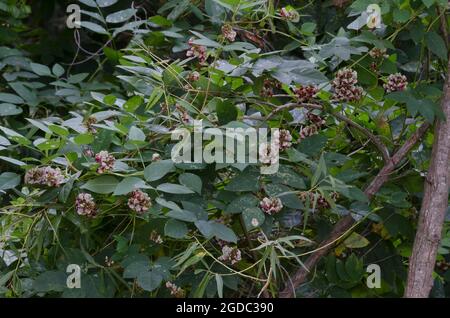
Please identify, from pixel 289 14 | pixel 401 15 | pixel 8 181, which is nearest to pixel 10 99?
pixel 8 181

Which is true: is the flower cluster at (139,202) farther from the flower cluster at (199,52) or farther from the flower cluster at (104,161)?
the flower cluster at (199,52)

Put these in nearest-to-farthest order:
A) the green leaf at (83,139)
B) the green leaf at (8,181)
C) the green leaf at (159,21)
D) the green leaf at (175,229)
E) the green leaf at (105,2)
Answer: the green leaf at (175,229) → the green leaf at (83,139) → the green leaf at (8,181) → the green leaf at (159,21) → the green leaf at (105,2)

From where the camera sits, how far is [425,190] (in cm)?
162

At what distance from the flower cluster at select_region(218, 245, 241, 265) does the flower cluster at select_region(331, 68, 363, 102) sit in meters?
0.39

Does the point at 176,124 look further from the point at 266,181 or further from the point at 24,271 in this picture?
the point at 24,271

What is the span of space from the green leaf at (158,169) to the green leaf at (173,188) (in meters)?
0.02

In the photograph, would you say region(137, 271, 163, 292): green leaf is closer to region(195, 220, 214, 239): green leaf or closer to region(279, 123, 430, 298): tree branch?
region(195, 220, 214, 239): green leaf

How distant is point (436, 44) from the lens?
1693mm

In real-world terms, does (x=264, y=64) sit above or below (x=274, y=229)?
above

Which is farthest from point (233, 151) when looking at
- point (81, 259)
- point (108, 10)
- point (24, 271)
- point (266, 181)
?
point (108, 10)

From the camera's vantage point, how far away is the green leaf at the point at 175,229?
1467mm

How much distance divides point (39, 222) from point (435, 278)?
84 centimetres

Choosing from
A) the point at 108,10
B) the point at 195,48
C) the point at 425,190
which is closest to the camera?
the point at 425,190

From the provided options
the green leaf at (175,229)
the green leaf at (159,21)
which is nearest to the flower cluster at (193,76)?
the green leaf at (175,229)
